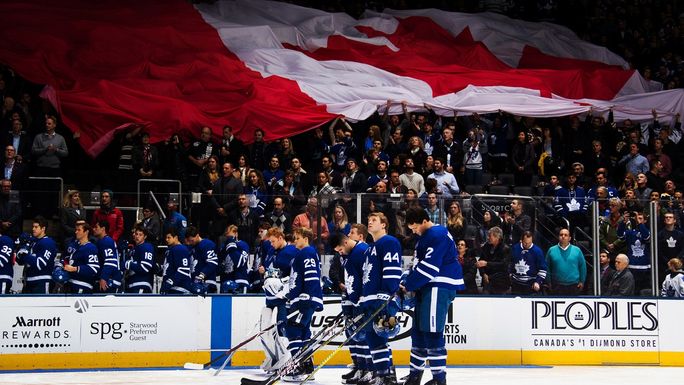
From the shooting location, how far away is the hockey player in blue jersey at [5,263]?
1492 centimetres

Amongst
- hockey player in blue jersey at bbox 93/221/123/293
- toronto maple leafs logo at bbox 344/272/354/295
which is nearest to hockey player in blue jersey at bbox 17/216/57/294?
hockey player in blue jersey at bbox 93/221/123/293

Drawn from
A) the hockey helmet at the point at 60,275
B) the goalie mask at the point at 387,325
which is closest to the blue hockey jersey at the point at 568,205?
the goalie mask at the point at 387,325

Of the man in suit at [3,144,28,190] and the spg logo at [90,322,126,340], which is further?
the man in suit at [3,144,28,190]

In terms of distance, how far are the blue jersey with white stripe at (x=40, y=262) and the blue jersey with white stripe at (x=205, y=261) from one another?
5.55 ft

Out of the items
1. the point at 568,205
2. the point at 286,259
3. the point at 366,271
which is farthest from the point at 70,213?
the point at 568,205

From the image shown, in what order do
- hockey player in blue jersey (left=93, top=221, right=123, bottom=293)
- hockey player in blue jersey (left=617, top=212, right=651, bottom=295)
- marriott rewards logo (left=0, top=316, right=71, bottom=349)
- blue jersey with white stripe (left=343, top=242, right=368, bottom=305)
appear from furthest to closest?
hockey player in blue jersey (left=617, top=212, right=651, bottom=295)
hockey player in blue jersey (left=93, top=221, right=123, bottom=293)
marriott rewards logo (left=0, top=316, right=71, bottom=349)
blue jersey with white stripe (left=343, top=242, right=368, bottom=305)

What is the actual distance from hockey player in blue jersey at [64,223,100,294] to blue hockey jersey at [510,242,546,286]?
16.3 feet

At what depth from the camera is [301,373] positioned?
13125 millimetres

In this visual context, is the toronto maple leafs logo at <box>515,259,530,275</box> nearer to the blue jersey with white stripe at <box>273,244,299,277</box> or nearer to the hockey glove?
the blue jersey with white stripe at <box>273,244,299,277</box>

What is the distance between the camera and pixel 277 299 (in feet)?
42.6

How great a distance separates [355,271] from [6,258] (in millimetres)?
4926

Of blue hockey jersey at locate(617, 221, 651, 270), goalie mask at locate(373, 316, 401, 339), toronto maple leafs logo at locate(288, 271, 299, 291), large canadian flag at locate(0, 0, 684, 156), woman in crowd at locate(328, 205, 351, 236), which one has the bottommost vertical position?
goalie mask at locate(373, 316, 401, 339)

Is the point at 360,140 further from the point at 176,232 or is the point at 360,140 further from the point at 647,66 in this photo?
the point at 647,66

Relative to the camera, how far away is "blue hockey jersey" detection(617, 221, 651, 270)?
15398 mm
